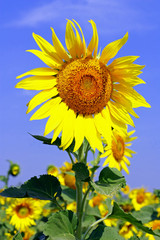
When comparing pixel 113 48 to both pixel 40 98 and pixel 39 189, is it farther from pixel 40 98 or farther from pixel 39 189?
pixel 39 189

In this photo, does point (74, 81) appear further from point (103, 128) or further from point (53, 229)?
point (53, 229)

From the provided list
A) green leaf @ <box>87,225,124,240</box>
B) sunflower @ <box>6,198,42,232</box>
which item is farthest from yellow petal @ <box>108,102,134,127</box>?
sunflower @ <box>6,198,42,232</box>

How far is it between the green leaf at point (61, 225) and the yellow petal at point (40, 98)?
0.80m

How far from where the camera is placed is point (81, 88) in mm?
2832

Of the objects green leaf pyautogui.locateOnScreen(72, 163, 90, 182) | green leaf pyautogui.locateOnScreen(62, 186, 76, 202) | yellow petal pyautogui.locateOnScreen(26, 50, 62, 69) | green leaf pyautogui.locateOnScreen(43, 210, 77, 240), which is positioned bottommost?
green leaf pyautogui.locateOnScreen(43, 210, 77, 240)

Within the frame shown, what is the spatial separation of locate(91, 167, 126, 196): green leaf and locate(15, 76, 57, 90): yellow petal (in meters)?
0.78

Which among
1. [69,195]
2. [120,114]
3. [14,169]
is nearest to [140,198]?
[14,169]

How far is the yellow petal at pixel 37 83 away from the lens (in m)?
2.73

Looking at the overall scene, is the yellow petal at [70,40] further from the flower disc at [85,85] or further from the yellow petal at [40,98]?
the yellow petal at [40,98]

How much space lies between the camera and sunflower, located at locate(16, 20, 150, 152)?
106 inches

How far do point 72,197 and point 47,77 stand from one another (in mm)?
1805

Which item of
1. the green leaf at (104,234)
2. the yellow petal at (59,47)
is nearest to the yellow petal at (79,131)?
the yellow petal at (59,47)

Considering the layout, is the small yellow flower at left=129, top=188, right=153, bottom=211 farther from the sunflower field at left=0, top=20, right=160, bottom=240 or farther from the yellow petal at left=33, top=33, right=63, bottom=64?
the yellow petal at left=33, top=33, right=63, bottom=64

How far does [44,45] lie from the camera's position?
2.74m
